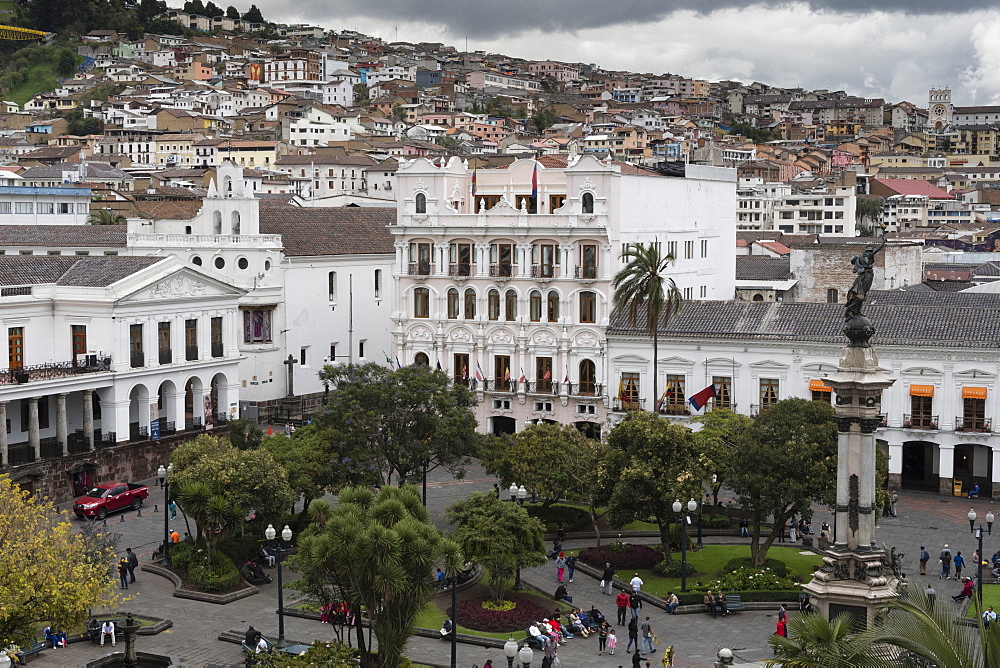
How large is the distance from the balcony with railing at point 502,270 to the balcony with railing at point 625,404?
26.5 ft

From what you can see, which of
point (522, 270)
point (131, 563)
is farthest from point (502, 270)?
point (131, 563)

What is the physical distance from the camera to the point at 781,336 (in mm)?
55438

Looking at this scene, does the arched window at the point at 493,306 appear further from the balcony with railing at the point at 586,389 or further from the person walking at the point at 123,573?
the person walking at the point at 123,573

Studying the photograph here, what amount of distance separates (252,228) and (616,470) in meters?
33.2

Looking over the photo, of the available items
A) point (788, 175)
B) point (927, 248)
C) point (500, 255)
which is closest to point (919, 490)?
point (500, 255)

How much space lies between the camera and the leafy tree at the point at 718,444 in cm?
4159

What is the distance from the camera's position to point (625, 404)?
58906 millimetres

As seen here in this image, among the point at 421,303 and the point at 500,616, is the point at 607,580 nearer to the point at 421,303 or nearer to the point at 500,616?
the point at 500,616

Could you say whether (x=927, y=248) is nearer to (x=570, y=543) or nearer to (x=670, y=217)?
(x=670, y=217)

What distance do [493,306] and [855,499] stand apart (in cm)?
3513

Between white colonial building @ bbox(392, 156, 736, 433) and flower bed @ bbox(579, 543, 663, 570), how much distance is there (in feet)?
55.5

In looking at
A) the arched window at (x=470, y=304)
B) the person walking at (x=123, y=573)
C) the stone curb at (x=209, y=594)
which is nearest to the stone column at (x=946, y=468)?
the arched window at (x=470, y=304)

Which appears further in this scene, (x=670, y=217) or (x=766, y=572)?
(x=670, y=217)

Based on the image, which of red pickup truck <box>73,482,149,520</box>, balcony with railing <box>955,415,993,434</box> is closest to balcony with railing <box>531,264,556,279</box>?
balcony with railing <box>955,415,993,434</box>
